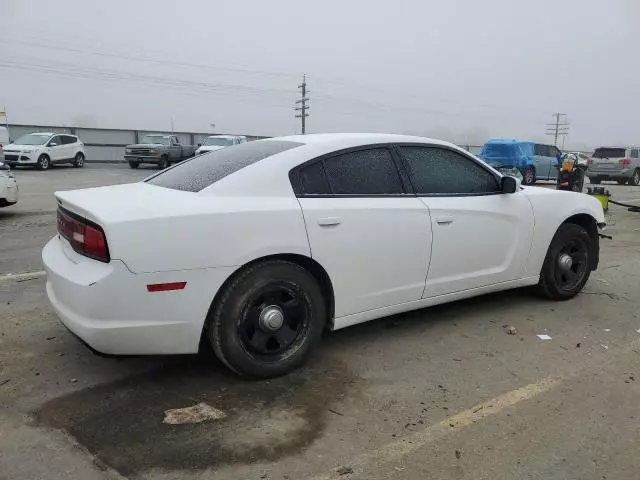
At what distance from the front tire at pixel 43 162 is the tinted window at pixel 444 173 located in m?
23.1

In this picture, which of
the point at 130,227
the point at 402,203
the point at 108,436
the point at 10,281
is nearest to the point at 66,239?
the point at 130,227

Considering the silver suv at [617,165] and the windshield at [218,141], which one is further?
the windshield at [218,141]

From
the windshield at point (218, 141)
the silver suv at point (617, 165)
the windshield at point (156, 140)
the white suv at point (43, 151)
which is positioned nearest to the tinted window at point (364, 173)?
the silver suv at point (617, 165)

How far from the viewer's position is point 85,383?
130 inches

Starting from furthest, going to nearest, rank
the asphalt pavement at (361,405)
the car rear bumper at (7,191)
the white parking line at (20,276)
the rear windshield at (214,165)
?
the car rear bumper at (7,191) → the white parking line at (20,276) → the rear windshield at (214,165) → the asphalt pavement at (361,405)

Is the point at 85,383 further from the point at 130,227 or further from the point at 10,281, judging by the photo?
the point at 10,281

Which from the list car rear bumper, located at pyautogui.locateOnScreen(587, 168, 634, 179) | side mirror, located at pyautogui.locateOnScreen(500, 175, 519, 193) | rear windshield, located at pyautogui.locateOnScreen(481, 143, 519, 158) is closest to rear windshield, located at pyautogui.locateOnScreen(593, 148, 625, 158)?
car rear bumper, located at pyautogui.locateOnScreen(587, 168, 634, 179)

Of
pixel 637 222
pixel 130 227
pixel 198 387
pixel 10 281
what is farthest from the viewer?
pixel 637 222

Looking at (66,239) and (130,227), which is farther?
(66,239)

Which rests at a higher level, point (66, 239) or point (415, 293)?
point (66, 239)

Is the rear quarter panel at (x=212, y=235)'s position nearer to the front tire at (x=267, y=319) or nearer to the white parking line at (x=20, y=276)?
the front tire at (x=267, y=319)

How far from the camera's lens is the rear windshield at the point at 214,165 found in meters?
3.49

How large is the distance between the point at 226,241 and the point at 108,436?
3.72 feet

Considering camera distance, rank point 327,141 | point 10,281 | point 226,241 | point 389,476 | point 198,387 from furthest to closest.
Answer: point 10,281 → point 327,141 → point 198,387 → point 226,241 → point 389,476
